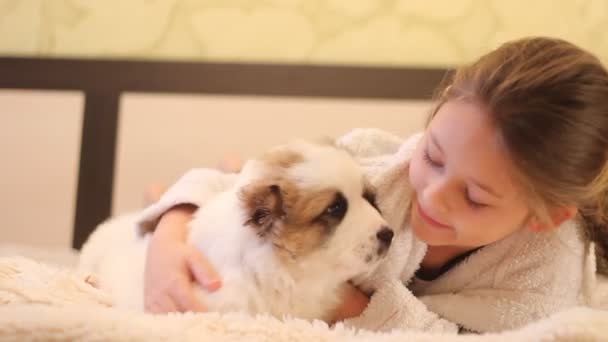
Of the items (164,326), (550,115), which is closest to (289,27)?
(550,115)

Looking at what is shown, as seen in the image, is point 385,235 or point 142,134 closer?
point 385,235

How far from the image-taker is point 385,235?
1137mm

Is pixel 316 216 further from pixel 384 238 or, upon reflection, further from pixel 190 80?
pixel 190 80

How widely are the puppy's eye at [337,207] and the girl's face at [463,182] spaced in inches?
6.1

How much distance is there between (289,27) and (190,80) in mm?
440

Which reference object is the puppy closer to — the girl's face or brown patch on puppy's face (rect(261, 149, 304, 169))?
brown patch on puppy's face (rect(261, 149, 304, 169))

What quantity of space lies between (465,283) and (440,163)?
1.17 feet

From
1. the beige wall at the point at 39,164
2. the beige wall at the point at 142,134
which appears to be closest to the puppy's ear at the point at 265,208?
the beige wall at the point at 142,134

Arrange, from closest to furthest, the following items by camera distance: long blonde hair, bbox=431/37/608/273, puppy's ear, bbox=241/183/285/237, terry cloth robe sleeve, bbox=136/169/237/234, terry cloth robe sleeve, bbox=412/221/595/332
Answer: long blonde hair, bbox=431/37/608/273, puppy's ear, bbox=241/183/285/237, terry cloth robe sleeve, bbox=412/221/595/332, terry cloth robe sleeve, bbox=136/169/237/234

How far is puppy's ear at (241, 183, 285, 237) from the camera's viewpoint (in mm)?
1100

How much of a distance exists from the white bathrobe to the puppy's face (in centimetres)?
10

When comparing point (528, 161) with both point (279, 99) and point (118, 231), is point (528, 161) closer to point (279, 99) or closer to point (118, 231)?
point (118, 231)

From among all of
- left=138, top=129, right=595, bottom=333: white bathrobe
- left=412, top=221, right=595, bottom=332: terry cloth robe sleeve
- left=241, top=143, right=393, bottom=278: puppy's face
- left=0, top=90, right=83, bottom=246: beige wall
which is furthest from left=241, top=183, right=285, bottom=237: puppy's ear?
left=0, top=90, right=83, bottom=246: beige wall

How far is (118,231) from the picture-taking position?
1673mm
